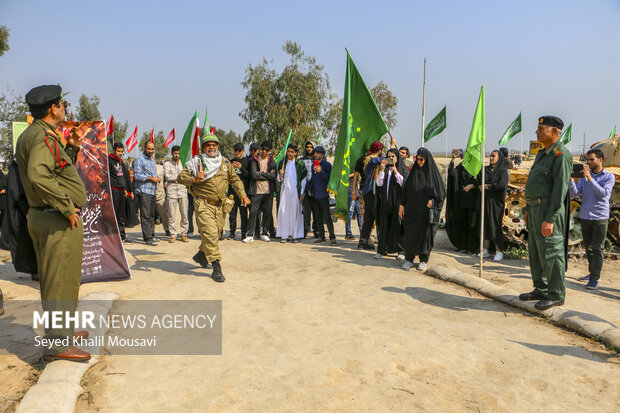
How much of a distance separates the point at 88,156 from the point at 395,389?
4497 millimetres

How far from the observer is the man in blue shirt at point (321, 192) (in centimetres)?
934

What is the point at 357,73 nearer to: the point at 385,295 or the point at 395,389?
the point at 385,295

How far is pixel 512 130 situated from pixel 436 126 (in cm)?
126

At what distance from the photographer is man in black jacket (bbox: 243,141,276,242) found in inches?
373

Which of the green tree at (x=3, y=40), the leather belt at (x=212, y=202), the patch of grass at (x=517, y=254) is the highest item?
the green tree at (x=3, y=40)

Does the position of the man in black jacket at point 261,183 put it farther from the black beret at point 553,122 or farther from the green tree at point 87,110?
the green tree at point 87,110

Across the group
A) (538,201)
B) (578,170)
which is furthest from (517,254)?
(538,201)

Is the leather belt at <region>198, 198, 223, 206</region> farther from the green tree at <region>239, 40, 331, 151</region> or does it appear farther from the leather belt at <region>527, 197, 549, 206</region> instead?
the green tree at <region>239, 40, 331, 151</region>

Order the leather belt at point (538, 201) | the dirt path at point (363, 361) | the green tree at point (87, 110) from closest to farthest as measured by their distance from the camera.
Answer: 1. the dirt path at point (363, 361)
2. the leather belt at point (538, 201)
3. the green tree at point (87, 110)

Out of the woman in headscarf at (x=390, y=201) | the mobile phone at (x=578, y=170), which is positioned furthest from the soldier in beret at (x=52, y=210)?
the mobile phone at (x=578, y=170)

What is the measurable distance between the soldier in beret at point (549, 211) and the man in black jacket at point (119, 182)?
22.4ft

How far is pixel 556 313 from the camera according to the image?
4.64m

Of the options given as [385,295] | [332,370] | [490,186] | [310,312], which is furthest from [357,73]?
[332,370]

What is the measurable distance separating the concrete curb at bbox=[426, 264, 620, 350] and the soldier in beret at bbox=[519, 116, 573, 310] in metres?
0.11
